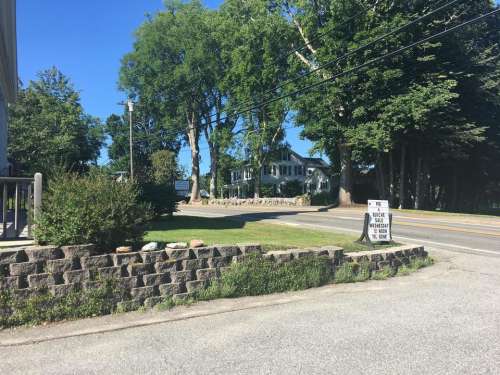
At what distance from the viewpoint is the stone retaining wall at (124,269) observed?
5.76m

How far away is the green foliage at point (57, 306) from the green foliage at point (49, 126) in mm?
17827

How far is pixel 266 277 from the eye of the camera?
7730mm

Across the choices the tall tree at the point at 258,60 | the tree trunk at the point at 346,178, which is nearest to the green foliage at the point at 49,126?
the tall tree at the point at 258,60

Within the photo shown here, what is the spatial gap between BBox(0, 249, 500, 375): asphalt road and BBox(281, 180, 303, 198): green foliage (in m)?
62.5

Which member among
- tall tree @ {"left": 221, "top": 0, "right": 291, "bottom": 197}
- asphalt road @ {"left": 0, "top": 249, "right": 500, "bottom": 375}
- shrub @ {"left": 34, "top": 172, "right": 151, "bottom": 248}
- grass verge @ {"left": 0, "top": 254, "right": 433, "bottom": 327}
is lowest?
asphalt road @ {"left": 0, "top": 249, "right": 500, "bottom": 375}

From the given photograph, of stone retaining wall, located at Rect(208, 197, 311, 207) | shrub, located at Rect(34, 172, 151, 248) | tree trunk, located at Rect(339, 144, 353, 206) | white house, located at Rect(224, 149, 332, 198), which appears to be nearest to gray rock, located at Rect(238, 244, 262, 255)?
shrub, located at Rect(34, 172, 151, 248)

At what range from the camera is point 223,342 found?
5270 millimetres

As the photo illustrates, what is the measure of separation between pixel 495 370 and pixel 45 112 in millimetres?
26919

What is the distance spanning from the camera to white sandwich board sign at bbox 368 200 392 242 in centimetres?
1162

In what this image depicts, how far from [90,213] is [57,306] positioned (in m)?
1.27

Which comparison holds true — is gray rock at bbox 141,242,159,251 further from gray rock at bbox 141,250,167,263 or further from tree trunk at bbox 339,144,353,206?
tree trunk at bbox 339,144,353,206

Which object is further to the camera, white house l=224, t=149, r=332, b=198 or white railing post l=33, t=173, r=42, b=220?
white house l=224, t=149, r=332, b=198

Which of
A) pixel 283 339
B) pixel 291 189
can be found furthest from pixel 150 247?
pixel 291 189

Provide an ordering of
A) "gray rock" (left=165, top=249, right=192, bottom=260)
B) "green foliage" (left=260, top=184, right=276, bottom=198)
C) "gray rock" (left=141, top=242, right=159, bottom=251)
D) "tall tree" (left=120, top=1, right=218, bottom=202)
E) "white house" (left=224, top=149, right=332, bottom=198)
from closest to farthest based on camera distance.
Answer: "gray rock" (left=141, top=242, right=159, bottom=251), "gray rock" (left=165, top=249, right=192, bottom=260), "tall tree" (left=120, top=1, right=218, bottom=202), "green foliage" (left=260, top=184, right=276, bottom=198), "white house" (left=224, top=149, right=332, bottom=198)
